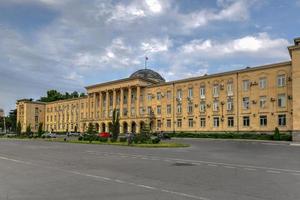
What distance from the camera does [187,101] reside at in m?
74.3

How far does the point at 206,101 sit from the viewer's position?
2776 inches

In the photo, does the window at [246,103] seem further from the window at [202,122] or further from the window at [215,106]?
the window at [202,122]

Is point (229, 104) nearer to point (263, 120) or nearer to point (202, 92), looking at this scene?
point (202, 92)

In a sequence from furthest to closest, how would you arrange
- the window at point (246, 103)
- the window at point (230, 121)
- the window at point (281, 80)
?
the window at point (230, 121) < the window at point (246, 103) < the window at point (281, 80)

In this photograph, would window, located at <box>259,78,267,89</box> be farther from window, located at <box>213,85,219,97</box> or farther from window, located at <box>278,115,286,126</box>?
window, located at <box>213,85,219,97</box>

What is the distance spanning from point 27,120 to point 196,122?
249 ft

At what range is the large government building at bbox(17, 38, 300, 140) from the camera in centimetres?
5869

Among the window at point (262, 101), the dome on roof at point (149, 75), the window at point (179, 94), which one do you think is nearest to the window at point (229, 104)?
the window at point (262, 101)

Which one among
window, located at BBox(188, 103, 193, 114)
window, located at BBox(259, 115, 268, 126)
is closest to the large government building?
window, located at BBox(259, 115, 268, 126)

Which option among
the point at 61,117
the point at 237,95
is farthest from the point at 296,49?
the point at 61,117

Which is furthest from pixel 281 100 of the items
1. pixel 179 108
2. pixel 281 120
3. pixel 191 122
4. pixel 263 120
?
pixel 179 108

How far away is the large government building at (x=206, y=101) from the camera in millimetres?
58688

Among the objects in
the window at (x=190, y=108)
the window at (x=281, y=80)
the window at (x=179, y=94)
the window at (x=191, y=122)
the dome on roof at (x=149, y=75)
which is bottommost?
the window at (x=191, y=122)

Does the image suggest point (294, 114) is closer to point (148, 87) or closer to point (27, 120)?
point (148, 87)
